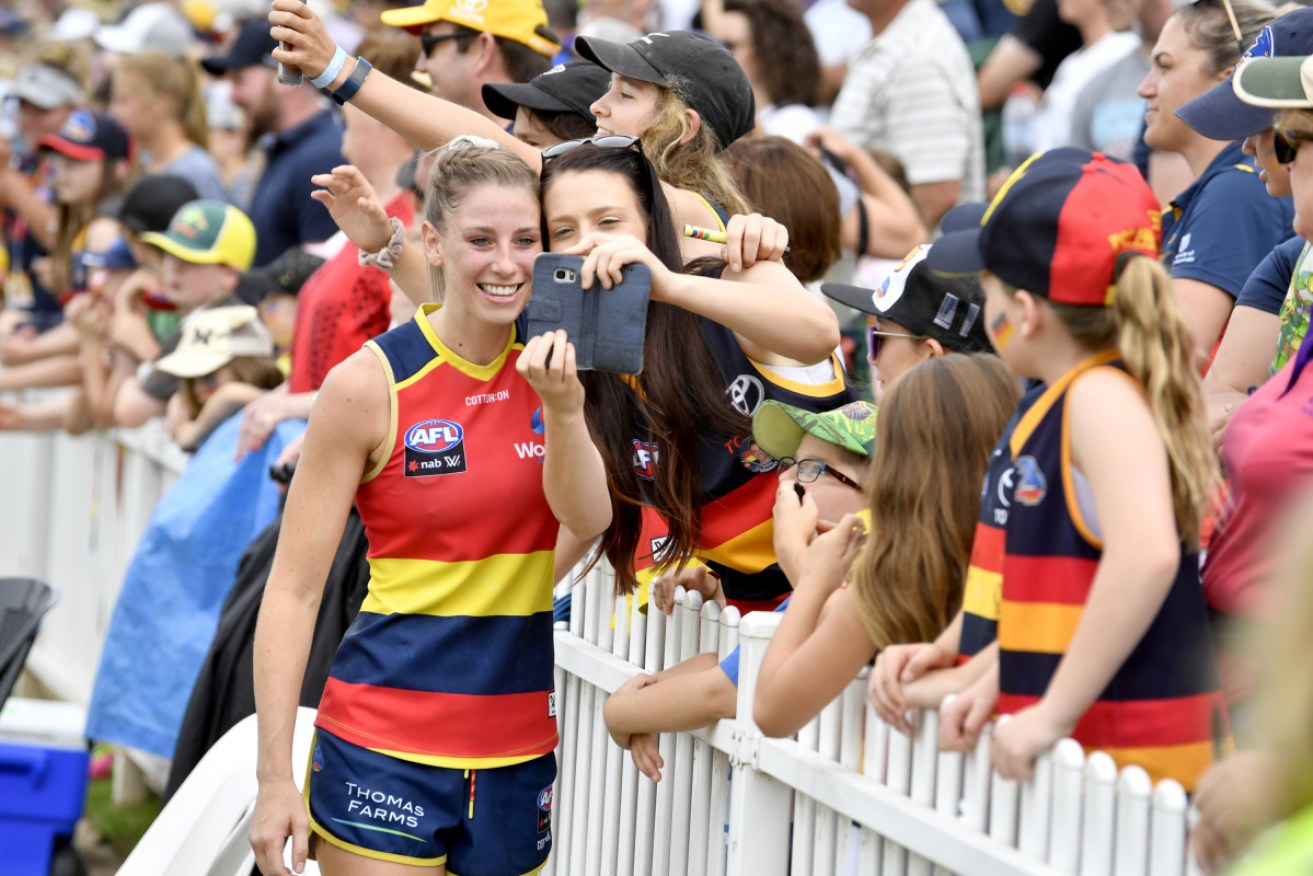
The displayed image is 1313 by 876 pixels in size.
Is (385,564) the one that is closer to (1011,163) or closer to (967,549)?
(967,549)

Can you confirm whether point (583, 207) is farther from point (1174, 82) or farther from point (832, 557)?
point (1174, 82)

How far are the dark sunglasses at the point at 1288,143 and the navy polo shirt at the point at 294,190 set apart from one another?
524 centimetres

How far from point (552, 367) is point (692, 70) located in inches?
52.1

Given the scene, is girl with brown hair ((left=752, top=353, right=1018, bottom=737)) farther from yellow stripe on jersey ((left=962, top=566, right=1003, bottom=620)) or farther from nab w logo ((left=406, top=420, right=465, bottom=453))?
nab w logo ((left=406, top=420, right=465, bottom=453))

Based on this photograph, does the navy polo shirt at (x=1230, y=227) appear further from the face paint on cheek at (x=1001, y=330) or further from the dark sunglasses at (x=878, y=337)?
the face paint on cheek at (x=1001, y=330)

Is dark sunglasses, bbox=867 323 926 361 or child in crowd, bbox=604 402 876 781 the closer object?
child in crowd, bbox=604 402 876 781

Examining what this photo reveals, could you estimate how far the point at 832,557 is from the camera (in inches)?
110

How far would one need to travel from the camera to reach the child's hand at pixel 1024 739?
2.28 metres

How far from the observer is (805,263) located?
4570 millimetres

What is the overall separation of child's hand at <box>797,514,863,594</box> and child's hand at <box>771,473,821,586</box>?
4.9 inches

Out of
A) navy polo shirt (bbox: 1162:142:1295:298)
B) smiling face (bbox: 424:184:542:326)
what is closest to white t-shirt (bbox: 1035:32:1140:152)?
navy polo shirt (bbox: 1162:142:1295:298)

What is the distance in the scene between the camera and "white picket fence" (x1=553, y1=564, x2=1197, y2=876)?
228 centimetres

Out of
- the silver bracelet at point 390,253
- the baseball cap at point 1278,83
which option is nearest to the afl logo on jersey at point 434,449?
the silver bracelet at point 390,253

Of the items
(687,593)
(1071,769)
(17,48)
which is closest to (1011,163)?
(687,593)
